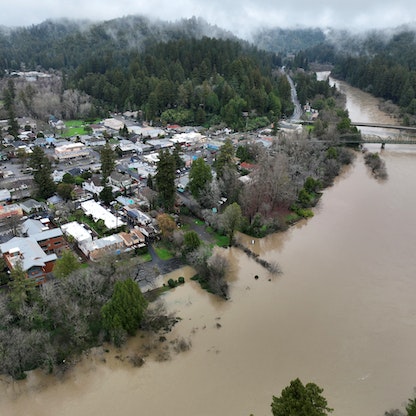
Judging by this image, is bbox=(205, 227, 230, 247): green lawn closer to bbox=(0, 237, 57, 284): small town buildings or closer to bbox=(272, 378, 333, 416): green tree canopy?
bbox=(0, 237, 57, 284): small town buildings

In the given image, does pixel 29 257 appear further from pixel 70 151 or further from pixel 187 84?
pixel 187 84

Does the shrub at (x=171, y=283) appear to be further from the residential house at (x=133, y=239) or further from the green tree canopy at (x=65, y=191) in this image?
the green tree canopy at (x=65, y=191)

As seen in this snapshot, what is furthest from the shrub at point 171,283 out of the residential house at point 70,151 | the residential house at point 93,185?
the residential house at point 70,151

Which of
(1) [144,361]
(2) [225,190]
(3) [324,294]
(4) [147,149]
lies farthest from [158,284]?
(4) [147,149]

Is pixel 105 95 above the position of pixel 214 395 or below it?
above

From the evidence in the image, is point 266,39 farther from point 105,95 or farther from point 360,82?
point 105,95

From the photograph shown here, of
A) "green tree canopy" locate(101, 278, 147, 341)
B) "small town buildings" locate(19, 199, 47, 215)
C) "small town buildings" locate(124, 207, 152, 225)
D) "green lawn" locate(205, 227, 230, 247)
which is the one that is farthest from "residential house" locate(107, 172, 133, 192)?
"green tree canopy" locate(101, 278, 147, 341)

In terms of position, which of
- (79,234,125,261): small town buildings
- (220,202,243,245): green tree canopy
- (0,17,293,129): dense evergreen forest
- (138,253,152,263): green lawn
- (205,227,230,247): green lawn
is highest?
(0,17,293,129): dense evergreen forest
